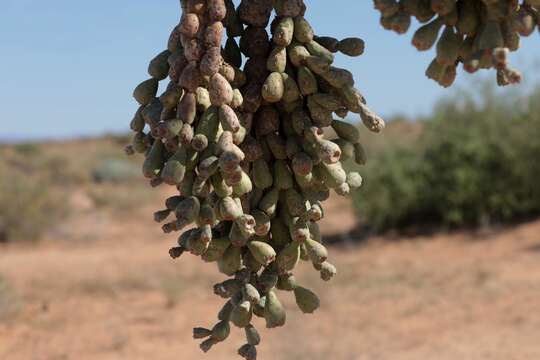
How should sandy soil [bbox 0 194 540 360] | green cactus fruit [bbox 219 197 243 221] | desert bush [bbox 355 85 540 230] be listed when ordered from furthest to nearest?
desert bush [bbox 355 85 540 230] → sandy soil [bbox 0 194 540 360] → green cactus fruit [bbox 219 197 243 221]

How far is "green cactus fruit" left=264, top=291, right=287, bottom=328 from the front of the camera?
2.36 metres

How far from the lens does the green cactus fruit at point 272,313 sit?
2.36 meters

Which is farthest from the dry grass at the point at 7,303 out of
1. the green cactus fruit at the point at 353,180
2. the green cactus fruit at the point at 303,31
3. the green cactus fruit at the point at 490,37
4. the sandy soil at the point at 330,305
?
the green cactus fruit at the point at 490,37

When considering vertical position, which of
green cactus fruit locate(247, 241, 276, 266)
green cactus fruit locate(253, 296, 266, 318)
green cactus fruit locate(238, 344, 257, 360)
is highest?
green cactus fruit locate(247, 241, 276, 266)

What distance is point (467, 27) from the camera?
6.23 ft

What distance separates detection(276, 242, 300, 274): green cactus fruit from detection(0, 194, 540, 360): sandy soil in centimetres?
476

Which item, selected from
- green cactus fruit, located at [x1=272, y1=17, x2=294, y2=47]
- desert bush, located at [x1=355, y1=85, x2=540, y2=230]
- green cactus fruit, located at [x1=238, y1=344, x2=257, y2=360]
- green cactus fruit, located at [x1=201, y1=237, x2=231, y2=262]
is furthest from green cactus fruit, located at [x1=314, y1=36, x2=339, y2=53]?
desert bush, located at [x1=355, y1=85, x2=540, y2=230]

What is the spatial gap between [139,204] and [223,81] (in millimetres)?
22248

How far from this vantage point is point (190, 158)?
2135 millimetres

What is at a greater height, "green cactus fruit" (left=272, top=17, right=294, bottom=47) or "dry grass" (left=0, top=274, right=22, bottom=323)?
"dry grass" (left=0, top=274, right=22, bottom=323)

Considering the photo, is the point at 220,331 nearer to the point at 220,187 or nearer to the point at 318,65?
the point at 220,187

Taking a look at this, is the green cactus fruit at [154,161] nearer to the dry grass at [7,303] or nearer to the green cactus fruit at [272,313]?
the green cactus fruit at [272,313]

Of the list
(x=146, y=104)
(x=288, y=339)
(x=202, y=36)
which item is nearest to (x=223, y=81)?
(x=202, y=36)

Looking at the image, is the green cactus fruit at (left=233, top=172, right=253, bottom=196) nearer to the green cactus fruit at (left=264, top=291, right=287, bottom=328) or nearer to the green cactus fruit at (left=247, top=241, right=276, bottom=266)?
the green cactus fruit at (left=247, top=241, right=276, bottom=266)
